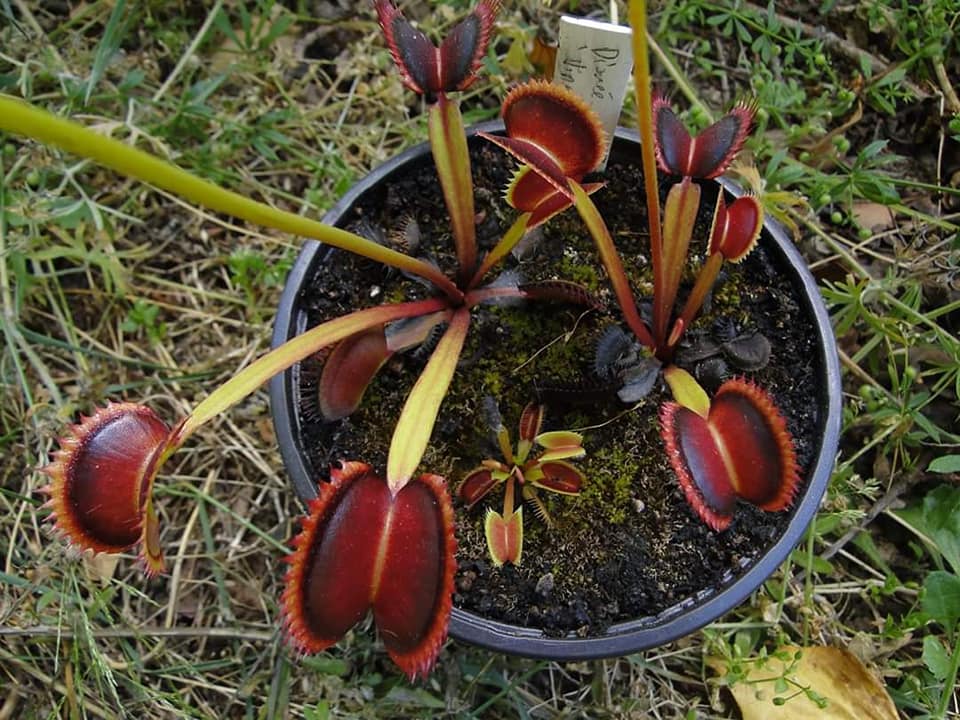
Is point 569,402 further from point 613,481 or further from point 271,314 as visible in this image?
point 271,314

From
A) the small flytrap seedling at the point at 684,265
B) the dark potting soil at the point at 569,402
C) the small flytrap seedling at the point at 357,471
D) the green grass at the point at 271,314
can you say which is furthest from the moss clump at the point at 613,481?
the green grass at the point at 271,314

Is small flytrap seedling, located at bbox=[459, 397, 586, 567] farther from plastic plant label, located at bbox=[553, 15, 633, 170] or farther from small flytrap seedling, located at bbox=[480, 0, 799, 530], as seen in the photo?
plastic plant label, located at bbox=[553, 15, 633, 170]

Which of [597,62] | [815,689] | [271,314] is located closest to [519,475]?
[597,62]

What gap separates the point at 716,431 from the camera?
103cm

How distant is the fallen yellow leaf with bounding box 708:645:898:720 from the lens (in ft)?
4.66

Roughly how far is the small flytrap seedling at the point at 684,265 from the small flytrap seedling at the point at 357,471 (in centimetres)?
9

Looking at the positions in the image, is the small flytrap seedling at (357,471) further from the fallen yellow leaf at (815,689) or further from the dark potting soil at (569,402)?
the fallen yellow leaf at (815,689)

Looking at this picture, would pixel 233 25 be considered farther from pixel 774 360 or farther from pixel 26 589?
pixel 774 360

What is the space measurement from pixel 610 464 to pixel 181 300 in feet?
3.67

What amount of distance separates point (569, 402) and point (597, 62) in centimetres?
51

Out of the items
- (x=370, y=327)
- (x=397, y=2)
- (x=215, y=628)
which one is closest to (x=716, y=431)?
(x=370, y=327)

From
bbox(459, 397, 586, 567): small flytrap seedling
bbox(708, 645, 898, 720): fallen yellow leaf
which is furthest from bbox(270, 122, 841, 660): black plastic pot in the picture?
bbox(708, 645, 898, 720): fallen yellow leaf

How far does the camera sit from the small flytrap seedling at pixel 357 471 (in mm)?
946

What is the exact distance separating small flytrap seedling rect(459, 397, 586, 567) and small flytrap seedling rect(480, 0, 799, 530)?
139mm
